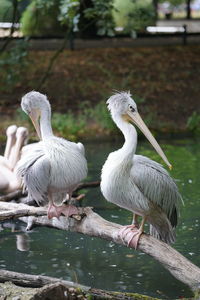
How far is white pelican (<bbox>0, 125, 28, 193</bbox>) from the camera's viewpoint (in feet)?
25.6

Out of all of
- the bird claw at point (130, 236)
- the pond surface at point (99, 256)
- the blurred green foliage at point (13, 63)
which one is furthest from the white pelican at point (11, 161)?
the blurred green foliage at point (13, 63)

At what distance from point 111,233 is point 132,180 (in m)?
A: 0.44

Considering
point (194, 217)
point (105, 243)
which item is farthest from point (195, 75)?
point (105, 243)

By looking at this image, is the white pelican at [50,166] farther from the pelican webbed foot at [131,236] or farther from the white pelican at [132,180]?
the pelican webbed foot at [131,236]

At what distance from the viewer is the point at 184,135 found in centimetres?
1331

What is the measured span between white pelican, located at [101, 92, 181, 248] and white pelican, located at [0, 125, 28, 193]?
9.06ft

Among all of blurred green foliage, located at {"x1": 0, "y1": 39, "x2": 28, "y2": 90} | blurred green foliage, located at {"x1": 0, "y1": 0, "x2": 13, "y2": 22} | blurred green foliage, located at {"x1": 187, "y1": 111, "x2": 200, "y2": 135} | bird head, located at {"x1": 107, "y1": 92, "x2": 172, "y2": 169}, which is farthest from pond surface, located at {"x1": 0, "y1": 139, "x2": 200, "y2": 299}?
blurred green foliage, located at {"x1": 0, "y1": 0, "x2": 13, "y2": 22}

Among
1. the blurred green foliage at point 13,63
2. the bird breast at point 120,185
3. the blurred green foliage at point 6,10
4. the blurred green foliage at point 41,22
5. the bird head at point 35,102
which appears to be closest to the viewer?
the bird breast at point 120,185

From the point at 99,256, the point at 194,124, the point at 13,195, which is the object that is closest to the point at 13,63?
the point at 194,124

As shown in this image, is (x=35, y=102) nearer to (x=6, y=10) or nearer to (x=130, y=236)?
(x=130, y=236)

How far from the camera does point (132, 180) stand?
5137 mm

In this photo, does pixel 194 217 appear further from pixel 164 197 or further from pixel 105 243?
pixel 164 197

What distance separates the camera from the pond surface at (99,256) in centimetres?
586

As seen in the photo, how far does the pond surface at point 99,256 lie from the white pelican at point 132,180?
758mm
